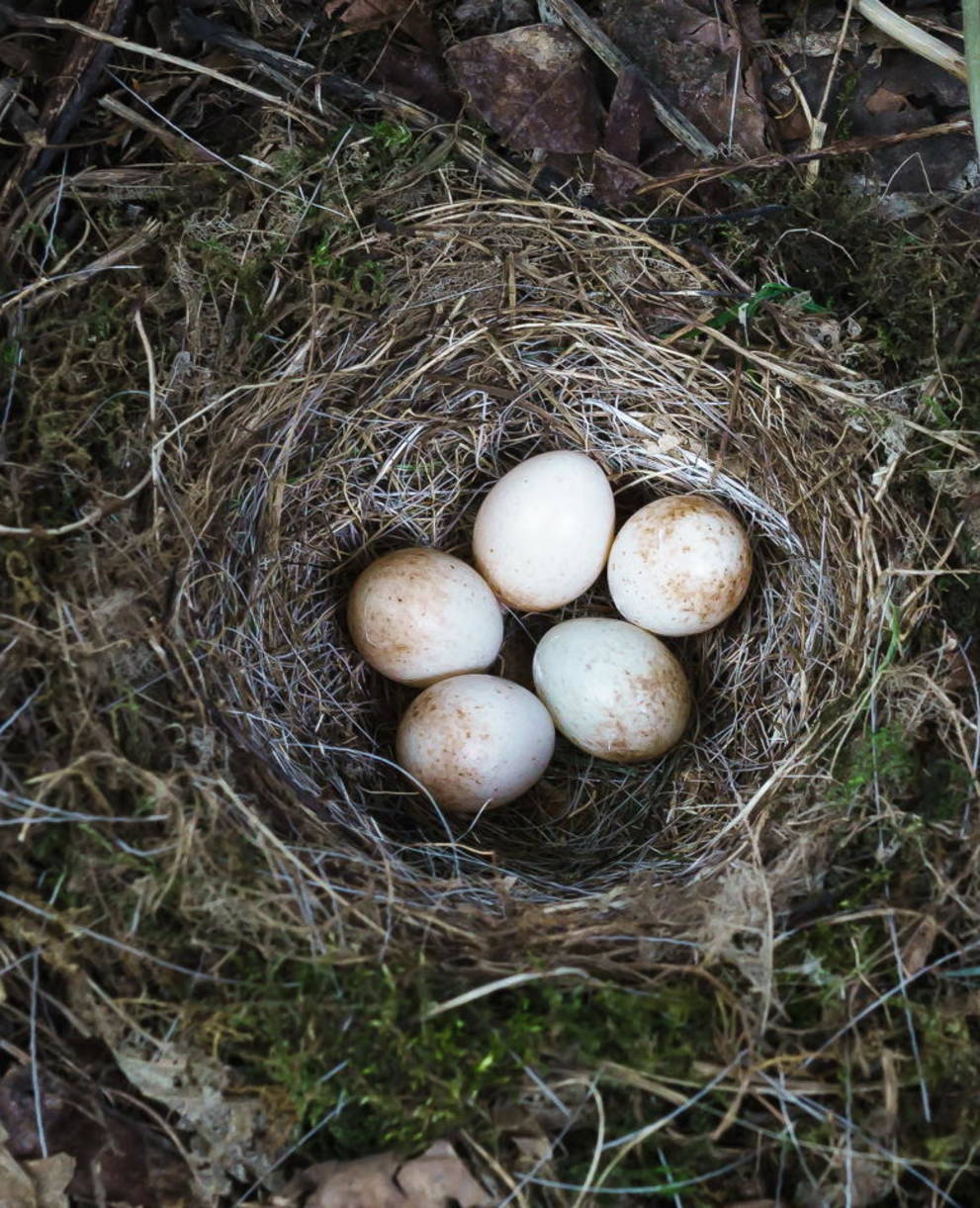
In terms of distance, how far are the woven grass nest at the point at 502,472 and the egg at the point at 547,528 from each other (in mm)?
159

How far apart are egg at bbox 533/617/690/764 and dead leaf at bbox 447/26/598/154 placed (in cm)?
92

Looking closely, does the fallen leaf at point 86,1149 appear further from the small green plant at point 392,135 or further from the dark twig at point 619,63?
the dark twig at point 619,63

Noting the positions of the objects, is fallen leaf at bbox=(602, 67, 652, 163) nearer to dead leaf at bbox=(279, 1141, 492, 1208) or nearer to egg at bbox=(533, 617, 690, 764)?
egg at bbox=(533, 617, 690, 764)

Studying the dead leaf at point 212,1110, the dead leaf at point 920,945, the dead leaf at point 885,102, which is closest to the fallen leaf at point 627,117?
the dead leaf at point 885,102

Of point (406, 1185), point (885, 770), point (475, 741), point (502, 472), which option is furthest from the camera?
point (502, 472)

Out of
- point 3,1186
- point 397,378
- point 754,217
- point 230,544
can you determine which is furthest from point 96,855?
point 754,217

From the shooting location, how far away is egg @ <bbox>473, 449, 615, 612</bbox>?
2.08 m

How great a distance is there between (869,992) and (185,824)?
3.31 ft

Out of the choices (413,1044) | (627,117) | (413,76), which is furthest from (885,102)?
(413,1044)

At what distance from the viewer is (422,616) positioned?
2.06m

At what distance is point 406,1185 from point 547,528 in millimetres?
1129

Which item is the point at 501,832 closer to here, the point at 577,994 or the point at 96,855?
the point at 577,994

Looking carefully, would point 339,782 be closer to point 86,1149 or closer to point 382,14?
point 86,1149

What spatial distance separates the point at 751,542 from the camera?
2227mm
